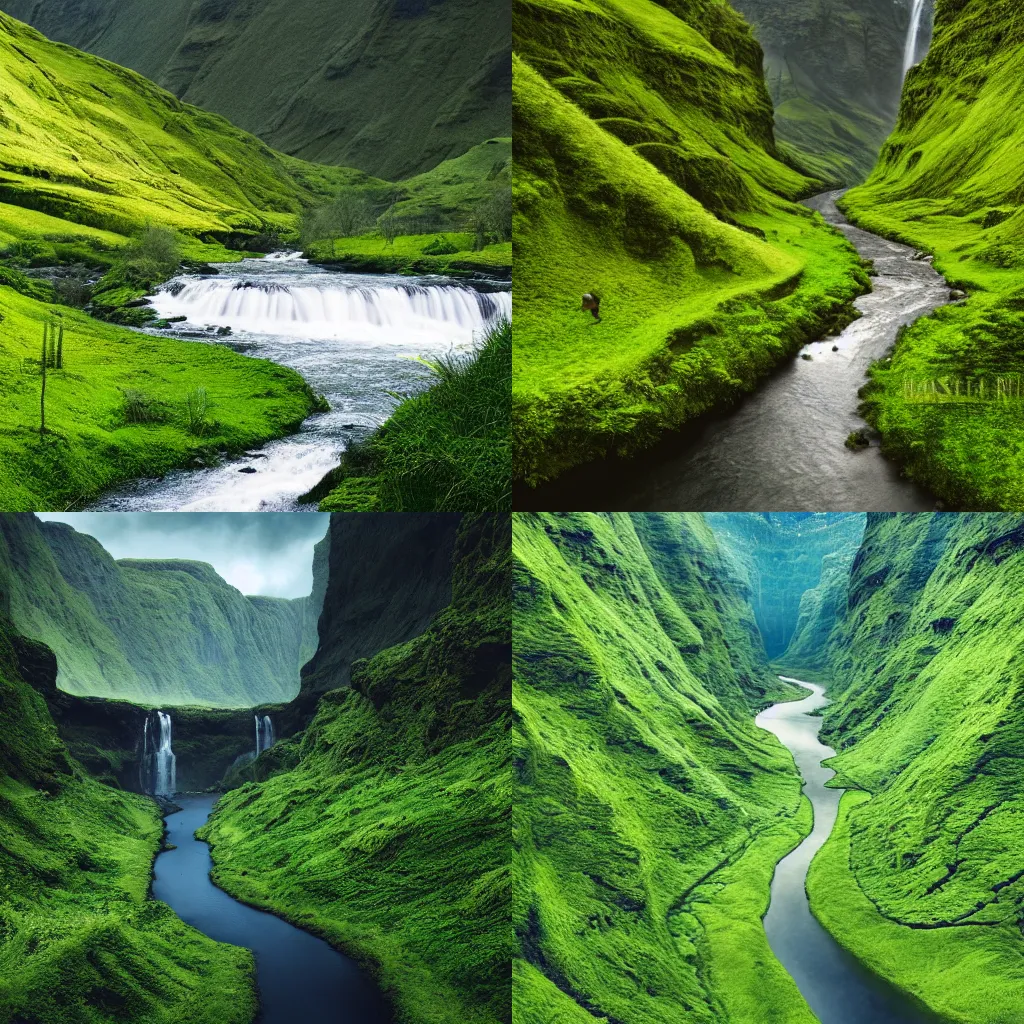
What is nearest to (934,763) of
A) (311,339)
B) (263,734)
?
(263,734)

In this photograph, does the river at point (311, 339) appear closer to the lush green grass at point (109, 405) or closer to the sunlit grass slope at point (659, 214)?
the lush green grass at point (109, 405)

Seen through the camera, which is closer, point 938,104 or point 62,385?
point 62,385

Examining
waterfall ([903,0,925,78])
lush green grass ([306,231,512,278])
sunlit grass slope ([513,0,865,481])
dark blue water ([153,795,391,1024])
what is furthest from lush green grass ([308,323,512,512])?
waterfall ([903,0,925,78])

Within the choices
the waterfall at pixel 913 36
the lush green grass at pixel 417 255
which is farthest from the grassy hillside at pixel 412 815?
the waterfall at pixel 913 36

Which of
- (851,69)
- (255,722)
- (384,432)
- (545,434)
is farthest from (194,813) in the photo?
(851,69)

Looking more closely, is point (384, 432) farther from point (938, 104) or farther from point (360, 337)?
point (938, 104)

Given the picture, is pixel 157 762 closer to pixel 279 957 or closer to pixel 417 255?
pixel 279 957

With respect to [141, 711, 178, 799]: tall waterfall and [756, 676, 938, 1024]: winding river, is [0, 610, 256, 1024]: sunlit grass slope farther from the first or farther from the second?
[756, 676, 938, 1024]: winding river
